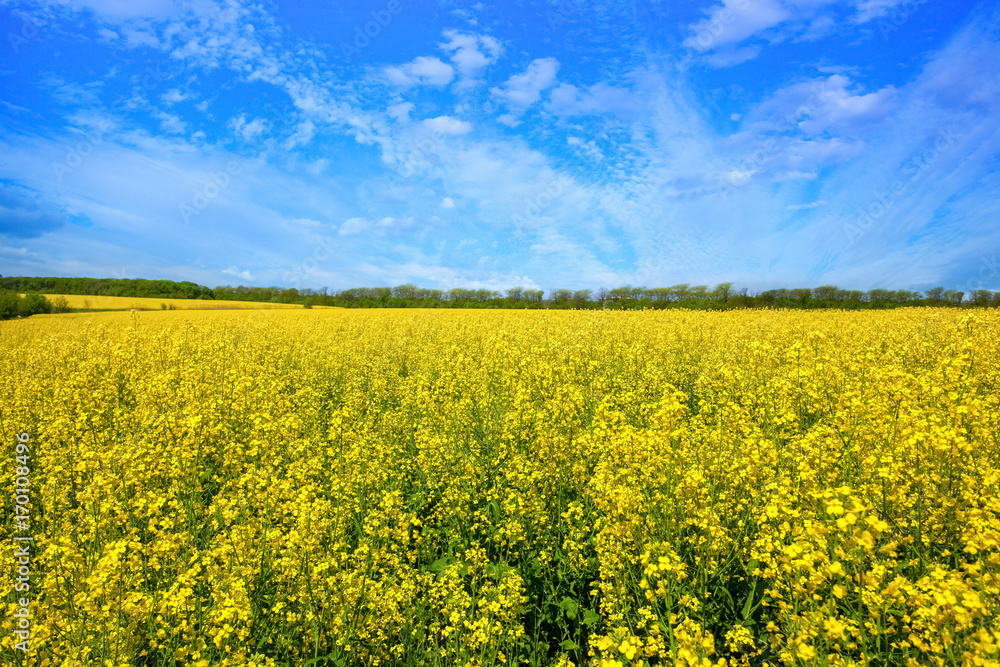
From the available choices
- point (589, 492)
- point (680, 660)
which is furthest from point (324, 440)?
point (680, 660)

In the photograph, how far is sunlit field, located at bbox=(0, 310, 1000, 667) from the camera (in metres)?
2.84

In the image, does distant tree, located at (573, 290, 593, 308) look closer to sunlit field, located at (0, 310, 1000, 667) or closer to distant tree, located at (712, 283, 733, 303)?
distant tree, located at (712, 283, 733, 303)

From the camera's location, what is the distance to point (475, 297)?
74.8 metres

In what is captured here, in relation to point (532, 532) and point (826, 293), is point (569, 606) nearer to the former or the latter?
point (532, 532)

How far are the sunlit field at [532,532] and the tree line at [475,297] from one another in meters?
41.2

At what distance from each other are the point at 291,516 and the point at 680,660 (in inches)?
137

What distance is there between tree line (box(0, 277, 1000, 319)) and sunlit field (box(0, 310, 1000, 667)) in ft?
135

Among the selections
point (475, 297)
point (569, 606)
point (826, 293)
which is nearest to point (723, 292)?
point (826, 293)

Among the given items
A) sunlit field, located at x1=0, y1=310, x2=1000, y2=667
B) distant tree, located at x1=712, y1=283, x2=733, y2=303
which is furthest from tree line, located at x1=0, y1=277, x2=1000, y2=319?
sunlit field, located at x1=0, y1=310, x2=1000, y2=667

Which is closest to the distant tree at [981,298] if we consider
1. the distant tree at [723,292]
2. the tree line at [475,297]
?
A: the tree line at [475,297]

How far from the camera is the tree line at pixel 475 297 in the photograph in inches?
1724

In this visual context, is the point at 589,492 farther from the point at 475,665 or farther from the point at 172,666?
the point at 172,666

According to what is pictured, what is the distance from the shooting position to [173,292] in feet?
232

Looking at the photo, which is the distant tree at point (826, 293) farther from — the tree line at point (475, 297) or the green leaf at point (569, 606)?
the green leaf at point (569, 606)
